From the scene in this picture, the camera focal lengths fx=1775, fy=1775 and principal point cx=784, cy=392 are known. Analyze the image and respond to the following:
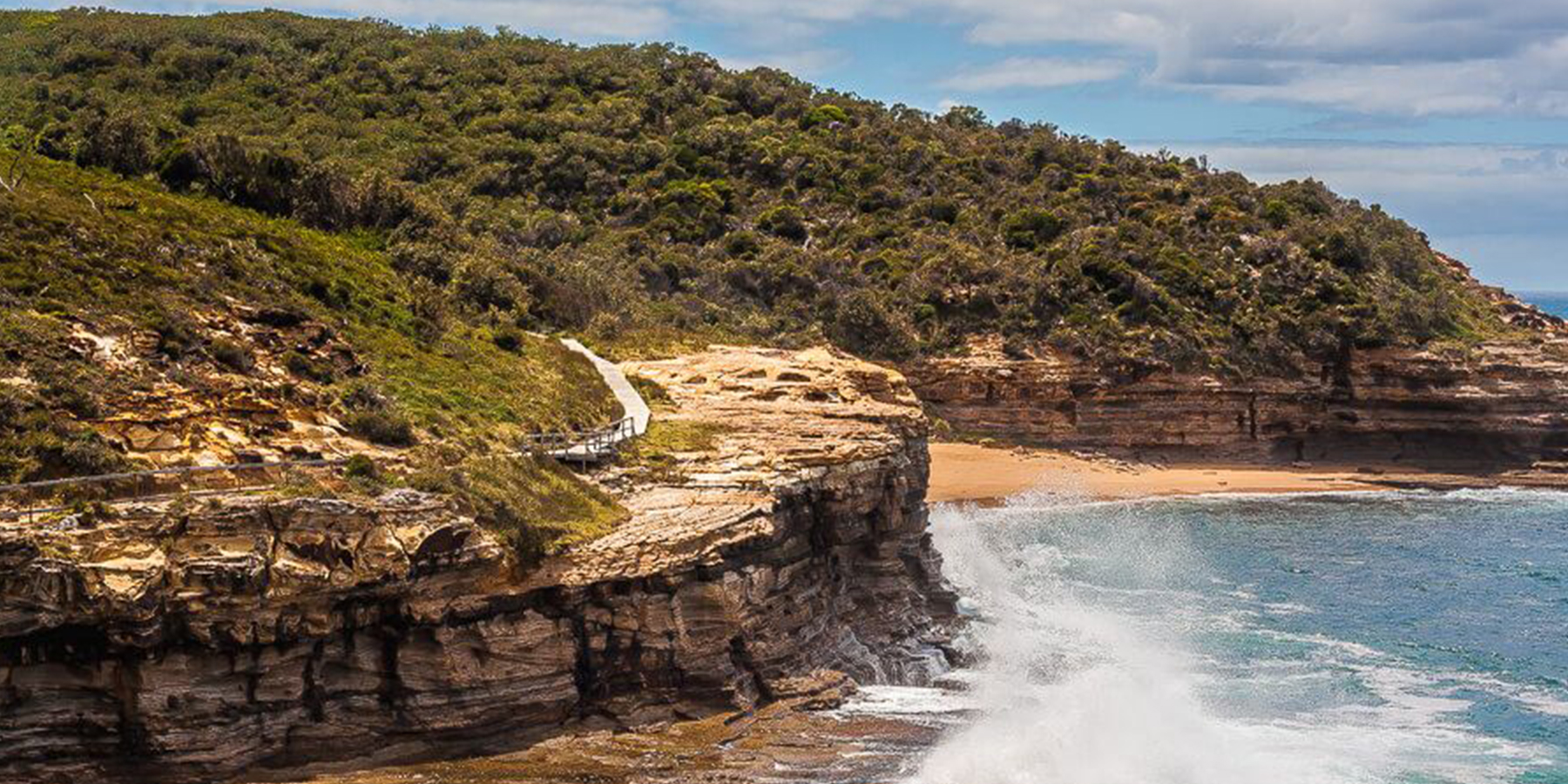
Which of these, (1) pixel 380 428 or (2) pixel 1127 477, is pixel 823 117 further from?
(1) pixel 380 428

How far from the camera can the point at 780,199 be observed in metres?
78.8

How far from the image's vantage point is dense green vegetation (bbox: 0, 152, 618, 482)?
2756 cm

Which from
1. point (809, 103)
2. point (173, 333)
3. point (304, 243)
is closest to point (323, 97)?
point (809, 103)

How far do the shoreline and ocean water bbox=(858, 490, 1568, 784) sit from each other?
4.31 ft

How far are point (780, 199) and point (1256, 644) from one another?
137ft

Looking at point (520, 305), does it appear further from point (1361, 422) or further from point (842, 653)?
point (1361, 422)

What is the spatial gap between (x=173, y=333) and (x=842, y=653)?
13704 millimetres

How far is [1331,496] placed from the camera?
65000 millimetres

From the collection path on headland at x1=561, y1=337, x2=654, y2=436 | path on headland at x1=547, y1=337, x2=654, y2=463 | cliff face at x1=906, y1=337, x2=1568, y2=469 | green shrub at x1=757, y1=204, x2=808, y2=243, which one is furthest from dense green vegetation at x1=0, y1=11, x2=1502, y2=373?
path on headland at x1=547, y1=337, x2=654, y2=463

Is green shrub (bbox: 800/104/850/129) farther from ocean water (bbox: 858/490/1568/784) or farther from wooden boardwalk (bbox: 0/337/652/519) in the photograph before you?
wooden boardwalk (bbox: 0/337/652/519)

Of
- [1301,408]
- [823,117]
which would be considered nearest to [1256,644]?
[1301,408]

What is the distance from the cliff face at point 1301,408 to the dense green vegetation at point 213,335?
88.7 feet

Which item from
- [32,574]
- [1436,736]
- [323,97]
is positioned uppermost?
[323,97]

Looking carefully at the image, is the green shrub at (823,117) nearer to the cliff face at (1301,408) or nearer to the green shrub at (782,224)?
the green shrub at (782,224)
